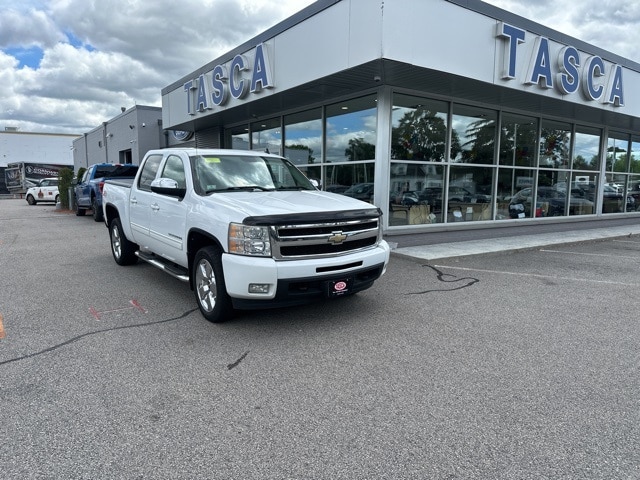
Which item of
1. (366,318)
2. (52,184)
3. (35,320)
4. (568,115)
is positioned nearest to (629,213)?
(568,115)

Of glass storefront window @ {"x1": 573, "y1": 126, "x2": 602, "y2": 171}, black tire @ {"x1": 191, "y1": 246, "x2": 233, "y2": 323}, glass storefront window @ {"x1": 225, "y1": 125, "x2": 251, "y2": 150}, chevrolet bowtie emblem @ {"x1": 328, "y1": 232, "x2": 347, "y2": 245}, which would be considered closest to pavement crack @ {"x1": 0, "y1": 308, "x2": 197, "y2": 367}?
black tire @ {"x1": 191, "y1": 246, "x2": 233, "y2": 323}

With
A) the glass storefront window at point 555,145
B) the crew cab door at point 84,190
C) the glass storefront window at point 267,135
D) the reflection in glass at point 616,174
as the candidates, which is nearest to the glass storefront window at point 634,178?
the reflection in glass at point 616,174

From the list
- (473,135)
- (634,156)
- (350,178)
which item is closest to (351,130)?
(350,178)

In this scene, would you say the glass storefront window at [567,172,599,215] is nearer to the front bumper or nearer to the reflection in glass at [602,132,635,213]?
the reflection in glass at [602,132,635,213]

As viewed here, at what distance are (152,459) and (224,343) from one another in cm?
186

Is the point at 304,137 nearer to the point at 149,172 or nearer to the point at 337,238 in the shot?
the point at 149,172

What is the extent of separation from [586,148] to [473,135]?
6.26 meters

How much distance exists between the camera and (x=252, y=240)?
4.54 meters

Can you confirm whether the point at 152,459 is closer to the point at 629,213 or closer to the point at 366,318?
the point at 366,318

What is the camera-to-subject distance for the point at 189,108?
15.1 m

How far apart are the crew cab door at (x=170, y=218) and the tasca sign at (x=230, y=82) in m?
5.20

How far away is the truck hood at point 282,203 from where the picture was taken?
15.4 feet

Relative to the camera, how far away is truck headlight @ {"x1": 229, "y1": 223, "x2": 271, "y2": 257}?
453 centimetres

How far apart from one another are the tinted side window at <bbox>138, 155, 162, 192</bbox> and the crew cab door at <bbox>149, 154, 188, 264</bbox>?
326 millimetres
